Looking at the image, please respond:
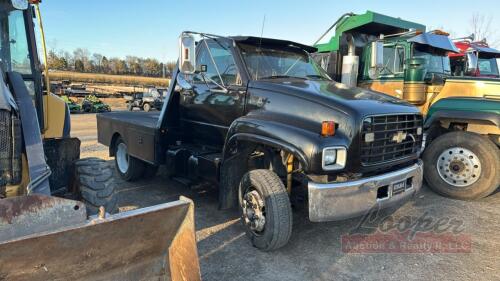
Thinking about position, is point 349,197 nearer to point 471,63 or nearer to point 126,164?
point 126,164

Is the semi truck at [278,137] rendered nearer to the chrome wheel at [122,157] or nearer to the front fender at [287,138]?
the front fender at [287,138]

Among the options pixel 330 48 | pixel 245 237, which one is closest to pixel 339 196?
pixel 245 237

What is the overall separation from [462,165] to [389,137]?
2572mm

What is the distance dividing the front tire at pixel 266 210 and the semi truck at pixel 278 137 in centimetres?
1

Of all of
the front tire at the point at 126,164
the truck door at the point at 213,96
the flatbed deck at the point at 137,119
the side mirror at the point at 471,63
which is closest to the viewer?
the truck door at the point at 213,96

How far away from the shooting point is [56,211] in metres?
2.38

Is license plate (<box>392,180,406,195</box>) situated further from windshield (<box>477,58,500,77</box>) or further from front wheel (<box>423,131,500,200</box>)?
windshield (<box>477,58,500,77</box>)

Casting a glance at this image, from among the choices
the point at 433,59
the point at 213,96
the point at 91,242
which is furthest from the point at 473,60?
the point at 91,242

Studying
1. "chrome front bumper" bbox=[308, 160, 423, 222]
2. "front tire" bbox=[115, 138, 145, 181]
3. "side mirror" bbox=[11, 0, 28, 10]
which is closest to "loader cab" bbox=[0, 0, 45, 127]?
"side mirror" bbox=[11, 0, 28, 10]

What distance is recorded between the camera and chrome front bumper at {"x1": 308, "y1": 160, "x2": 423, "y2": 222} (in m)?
3.44

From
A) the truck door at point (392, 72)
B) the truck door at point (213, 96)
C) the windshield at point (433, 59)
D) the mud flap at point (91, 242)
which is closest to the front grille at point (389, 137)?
the truck door at point (213, 96)

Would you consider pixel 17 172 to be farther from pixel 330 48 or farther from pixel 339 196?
pixel 330 48

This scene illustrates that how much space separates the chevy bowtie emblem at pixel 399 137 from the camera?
409 cm

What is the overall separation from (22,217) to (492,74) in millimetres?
10175
